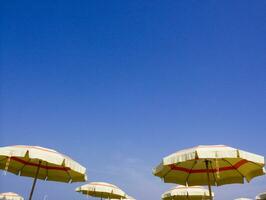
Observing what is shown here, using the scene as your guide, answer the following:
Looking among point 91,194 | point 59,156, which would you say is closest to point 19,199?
point 91,194

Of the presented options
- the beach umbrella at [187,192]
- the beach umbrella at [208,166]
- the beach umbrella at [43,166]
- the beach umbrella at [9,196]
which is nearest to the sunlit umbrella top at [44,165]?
the beach umbrella at [43,166]

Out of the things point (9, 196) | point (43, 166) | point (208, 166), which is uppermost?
point (9, 196)

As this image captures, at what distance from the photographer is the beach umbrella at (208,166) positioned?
22.5 ft

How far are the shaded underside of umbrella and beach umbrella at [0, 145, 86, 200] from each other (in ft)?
8.61

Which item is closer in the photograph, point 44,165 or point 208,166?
point 208,166

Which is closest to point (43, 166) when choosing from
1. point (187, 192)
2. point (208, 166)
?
point (208, 166)

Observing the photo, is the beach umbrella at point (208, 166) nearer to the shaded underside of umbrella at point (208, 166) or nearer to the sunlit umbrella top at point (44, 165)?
the shaded underside of umbrella at point (208, 166)

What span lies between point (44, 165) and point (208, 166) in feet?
19.0

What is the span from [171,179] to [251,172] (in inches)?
97.3

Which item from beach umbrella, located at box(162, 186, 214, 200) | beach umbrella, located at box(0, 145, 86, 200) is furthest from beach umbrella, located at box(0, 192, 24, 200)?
beach umbrella, located at box(162, 186, 214, 200)

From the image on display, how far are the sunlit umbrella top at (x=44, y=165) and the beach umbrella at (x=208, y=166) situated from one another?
260 centimetres

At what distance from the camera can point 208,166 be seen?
30.2 feet

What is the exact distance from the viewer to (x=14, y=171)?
1057 centimetres

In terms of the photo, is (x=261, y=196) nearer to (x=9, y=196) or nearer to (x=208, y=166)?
(x=208, y=166)
